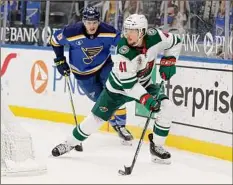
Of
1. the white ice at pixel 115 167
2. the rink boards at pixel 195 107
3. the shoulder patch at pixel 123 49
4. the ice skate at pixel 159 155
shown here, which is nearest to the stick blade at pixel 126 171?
the white ice at pixel 115 167

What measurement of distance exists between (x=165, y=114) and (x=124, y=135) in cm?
92

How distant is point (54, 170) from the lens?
12.0ft

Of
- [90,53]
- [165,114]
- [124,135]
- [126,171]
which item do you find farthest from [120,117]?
[126,171]

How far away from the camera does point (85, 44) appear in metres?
4.41

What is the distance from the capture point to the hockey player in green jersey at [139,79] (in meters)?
3.57

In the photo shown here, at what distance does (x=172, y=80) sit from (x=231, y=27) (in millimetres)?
638

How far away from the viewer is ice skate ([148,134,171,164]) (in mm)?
3924

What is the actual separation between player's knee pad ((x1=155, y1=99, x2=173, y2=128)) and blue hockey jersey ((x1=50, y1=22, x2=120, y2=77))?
0.78 m

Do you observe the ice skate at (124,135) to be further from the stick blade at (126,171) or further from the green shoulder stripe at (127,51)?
the green shoulder stripe at (127,51)

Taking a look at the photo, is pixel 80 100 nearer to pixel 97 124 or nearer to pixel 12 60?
pixel 12 60

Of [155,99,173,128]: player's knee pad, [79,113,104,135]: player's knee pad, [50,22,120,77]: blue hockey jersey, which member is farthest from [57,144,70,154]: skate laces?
[50,22,120,77]: blue hockey jersey

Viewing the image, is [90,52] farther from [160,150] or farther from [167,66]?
[160,150]

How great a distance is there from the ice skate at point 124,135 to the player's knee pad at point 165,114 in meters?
0.85

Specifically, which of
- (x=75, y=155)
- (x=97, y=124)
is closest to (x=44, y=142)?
(x=75, y=155)
